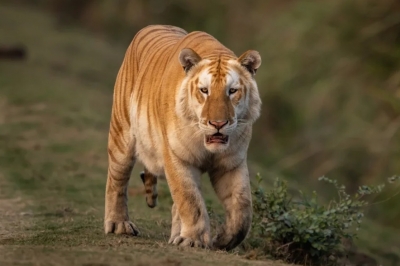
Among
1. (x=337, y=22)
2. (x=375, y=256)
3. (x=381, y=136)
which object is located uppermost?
(x=337, y=22)

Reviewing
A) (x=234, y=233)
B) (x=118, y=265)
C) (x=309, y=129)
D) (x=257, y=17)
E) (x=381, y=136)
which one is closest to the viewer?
(x=118, y=265)

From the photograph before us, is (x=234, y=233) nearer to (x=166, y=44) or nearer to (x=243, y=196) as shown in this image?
(x=243, y=196)

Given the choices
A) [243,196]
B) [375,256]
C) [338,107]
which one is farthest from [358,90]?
[243,196]

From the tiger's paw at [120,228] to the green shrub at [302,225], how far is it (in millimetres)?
954

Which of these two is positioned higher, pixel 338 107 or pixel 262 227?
pixel 338 107

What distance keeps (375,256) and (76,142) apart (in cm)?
459

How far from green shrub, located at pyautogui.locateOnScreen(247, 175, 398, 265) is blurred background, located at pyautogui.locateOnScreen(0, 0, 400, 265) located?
4.79 meters

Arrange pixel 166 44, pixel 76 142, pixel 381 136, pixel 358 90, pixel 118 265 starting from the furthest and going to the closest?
pixel 358 90 < pixel 381 136 < pixel 76 142 < pixel 166 44 < pixel 118 265

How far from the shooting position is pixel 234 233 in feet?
21.2

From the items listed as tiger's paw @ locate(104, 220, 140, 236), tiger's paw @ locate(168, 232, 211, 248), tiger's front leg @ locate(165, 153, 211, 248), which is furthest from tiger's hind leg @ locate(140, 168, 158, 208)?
tiger's paw @ locate(168, 232, 211, 248)

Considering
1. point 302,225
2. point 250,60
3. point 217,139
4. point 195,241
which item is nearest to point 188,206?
point 195,241

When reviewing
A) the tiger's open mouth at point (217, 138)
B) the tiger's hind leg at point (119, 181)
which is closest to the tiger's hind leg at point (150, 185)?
the tiger's hind leg at point (119, 181)

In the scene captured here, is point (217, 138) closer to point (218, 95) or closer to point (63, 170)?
point (218, 95)

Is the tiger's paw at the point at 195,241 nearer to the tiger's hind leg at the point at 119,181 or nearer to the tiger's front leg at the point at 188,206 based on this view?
the tiger's front leg at the point at 188,206
